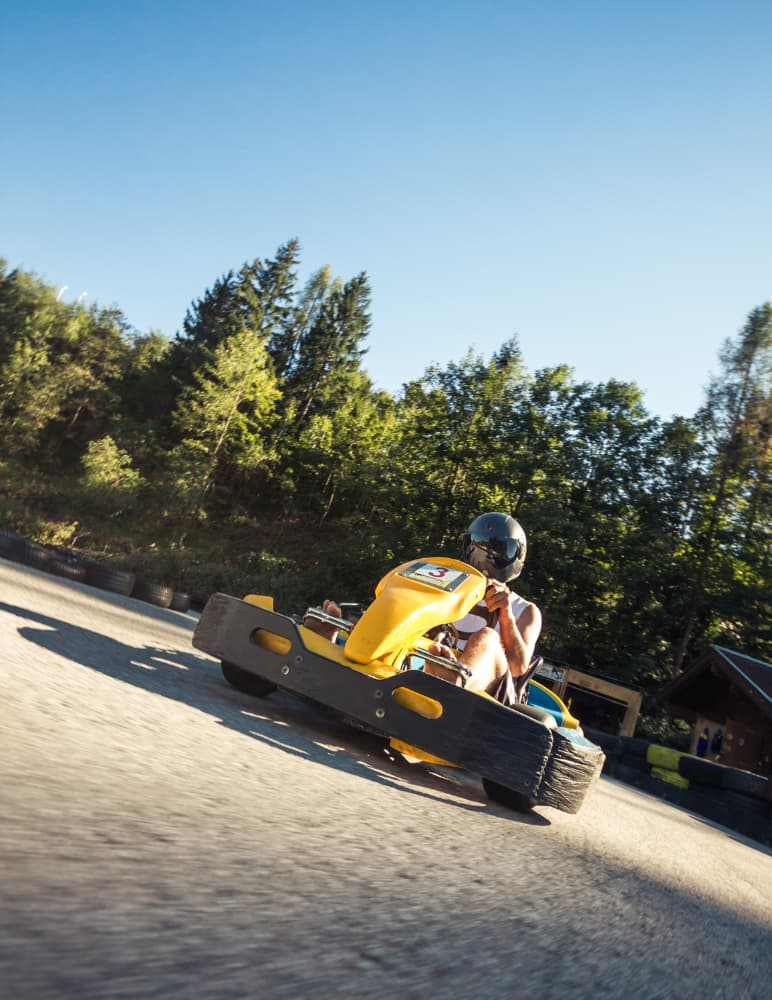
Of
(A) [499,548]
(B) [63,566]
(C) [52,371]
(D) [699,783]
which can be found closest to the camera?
(A) [499,548]

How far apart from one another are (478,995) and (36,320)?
59.1 meters

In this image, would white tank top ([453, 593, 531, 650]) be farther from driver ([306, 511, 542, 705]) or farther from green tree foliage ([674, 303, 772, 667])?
green tree foliage ([674, 303, 772, 667])

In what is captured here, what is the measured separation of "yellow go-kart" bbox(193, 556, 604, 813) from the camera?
11.4 feet


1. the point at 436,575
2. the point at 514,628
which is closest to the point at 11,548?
the point at 436,575

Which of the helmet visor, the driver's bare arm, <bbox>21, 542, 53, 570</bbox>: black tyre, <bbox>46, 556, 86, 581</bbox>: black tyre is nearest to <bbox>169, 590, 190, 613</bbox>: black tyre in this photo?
<bbox>46, 556, 86, 581</bbox>: black tyre

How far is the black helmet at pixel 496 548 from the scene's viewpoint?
5.21 metres

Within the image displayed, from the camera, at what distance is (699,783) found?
38.2 feet

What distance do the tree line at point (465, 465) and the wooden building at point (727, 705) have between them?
7.52 meters

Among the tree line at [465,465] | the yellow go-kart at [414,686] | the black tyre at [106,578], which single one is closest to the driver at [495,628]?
the yellow go-kart at [414,686]

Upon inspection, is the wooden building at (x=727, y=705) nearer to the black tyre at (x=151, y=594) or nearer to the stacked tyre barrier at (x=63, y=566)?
the black tyre at (x=151, y=594)

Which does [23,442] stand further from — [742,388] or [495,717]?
[495,717]

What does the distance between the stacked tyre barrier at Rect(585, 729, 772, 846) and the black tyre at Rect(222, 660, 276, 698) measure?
8883 millimetres

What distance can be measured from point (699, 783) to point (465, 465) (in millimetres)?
21888

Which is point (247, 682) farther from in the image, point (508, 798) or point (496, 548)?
point (496, 548)
